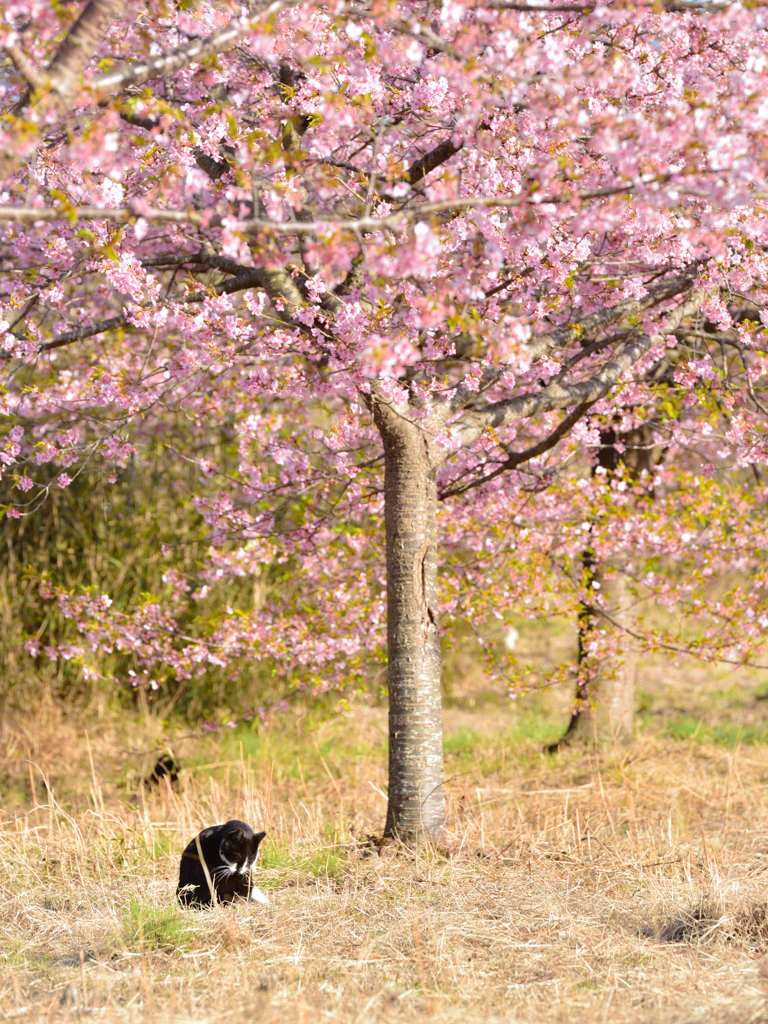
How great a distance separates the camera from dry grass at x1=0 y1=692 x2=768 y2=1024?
9.09 feet

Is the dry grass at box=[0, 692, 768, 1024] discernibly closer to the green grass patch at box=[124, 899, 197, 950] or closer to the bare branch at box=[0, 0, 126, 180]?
the green grass patch at box=[124, 899, 197, 950]

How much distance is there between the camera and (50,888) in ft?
13.2

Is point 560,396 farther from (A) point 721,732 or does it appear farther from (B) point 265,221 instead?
(A) point 721,732

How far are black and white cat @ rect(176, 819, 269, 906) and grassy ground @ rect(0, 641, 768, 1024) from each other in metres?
0.11

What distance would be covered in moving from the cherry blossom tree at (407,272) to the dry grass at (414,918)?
0.58 m

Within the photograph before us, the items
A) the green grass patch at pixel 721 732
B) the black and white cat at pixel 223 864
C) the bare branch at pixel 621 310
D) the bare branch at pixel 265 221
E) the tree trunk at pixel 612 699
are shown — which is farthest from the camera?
the green grass patch at pixel 721 732

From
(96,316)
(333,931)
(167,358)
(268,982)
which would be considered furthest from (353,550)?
(268,982)

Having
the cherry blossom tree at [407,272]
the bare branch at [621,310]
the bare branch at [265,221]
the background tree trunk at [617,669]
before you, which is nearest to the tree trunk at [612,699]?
the background tree trunk at [617,669]

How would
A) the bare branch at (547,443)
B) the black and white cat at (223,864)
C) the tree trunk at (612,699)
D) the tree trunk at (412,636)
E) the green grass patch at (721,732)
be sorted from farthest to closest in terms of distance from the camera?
the green grass patch at (721,732)
the tree trunk at (612,699)
the bare branch at (547,443)
the tree trunk at (412,636)
the black and white cat at (223,864)

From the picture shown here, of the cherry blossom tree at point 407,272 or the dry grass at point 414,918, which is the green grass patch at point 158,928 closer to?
the dry grass at point 414,918

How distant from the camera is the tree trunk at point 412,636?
420 cm

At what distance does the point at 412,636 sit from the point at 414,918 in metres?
1.26

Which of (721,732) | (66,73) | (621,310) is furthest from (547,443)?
(721,732)

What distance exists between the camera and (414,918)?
3.38m
